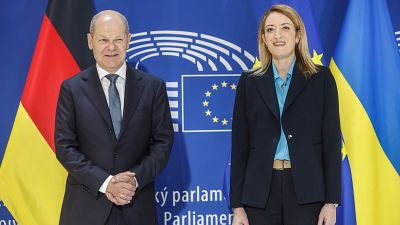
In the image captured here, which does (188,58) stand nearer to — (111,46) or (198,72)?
(198,72)

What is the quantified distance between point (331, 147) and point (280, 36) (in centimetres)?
56

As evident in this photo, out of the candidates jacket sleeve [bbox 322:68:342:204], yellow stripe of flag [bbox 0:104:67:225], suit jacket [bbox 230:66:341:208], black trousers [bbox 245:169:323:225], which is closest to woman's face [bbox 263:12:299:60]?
suit jacket [bbox 230:66:341:208]

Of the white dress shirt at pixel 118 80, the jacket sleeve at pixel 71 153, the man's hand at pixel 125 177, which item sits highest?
the white dress shirt at pixel 118 80

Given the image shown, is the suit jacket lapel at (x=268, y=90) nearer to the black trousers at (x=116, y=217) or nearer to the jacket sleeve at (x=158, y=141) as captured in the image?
the jacket sleeve at (x=158, y=141)

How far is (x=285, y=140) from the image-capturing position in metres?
2.31

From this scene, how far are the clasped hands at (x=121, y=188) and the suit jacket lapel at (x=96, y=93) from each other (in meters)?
0.24

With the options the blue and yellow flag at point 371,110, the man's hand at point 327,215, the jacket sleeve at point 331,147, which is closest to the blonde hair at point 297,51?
the jacket sleeve at point 331,147

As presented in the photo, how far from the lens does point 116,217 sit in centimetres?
238

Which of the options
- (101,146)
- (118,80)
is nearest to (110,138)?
(101,146)

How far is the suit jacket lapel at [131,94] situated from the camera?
7.87ft

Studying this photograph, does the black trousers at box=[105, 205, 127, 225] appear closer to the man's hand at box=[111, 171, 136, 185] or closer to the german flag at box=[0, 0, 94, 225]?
the man's hand at box=[111, 171, 136, 185]

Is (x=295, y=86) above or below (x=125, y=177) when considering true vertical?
above

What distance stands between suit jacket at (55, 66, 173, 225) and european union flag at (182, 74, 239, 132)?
0.79 meters

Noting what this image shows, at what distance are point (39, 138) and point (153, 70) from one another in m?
0.82
